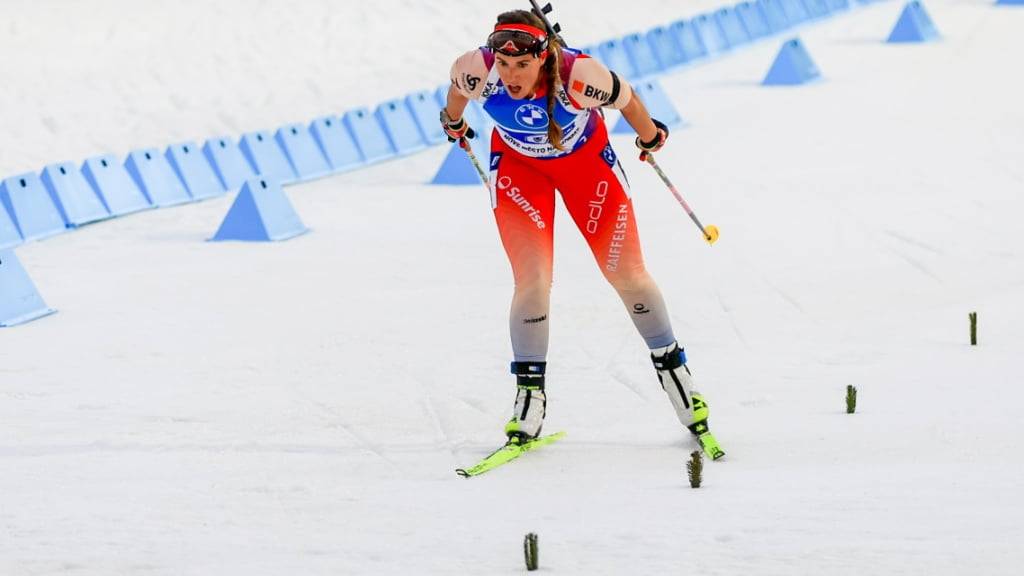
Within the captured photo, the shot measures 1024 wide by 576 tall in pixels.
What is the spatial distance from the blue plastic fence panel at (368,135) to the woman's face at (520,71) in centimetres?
926

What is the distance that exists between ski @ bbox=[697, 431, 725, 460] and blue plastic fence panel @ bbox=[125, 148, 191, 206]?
7.86 metres

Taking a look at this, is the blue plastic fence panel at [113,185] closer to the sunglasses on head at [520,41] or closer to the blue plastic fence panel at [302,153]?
the blue plastic fence panel at [302,153]

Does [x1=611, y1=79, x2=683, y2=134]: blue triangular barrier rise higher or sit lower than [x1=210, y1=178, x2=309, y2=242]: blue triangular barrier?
lower

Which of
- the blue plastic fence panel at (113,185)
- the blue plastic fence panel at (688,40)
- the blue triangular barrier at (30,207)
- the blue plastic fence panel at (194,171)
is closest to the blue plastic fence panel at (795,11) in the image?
the blue plastic fence panel at (688,40)

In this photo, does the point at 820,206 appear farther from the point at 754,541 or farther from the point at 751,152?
the point at 754,541

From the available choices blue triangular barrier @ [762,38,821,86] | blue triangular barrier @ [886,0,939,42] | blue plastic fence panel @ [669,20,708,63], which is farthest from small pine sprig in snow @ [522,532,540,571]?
blue triangular barrier @ [886,0,939,42]

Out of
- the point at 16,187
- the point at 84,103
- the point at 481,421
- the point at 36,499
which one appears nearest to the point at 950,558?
the point at 481,421

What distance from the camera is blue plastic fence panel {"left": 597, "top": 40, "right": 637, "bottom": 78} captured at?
19500 mm

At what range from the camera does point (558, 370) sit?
806 cm

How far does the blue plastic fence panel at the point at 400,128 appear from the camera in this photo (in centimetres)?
1584

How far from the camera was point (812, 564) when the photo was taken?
501cm

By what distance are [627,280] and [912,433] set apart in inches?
49.3

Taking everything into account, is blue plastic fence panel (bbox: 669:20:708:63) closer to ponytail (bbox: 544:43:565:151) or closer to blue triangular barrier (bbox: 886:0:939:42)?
blue triangular barrier (bbox: 886:0:939:42)

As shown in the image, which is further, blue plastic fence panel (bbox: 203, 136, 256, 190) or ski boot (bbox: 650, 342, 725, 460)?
blue plastic fence panel (bbox: 203, 136, 256, 190)
